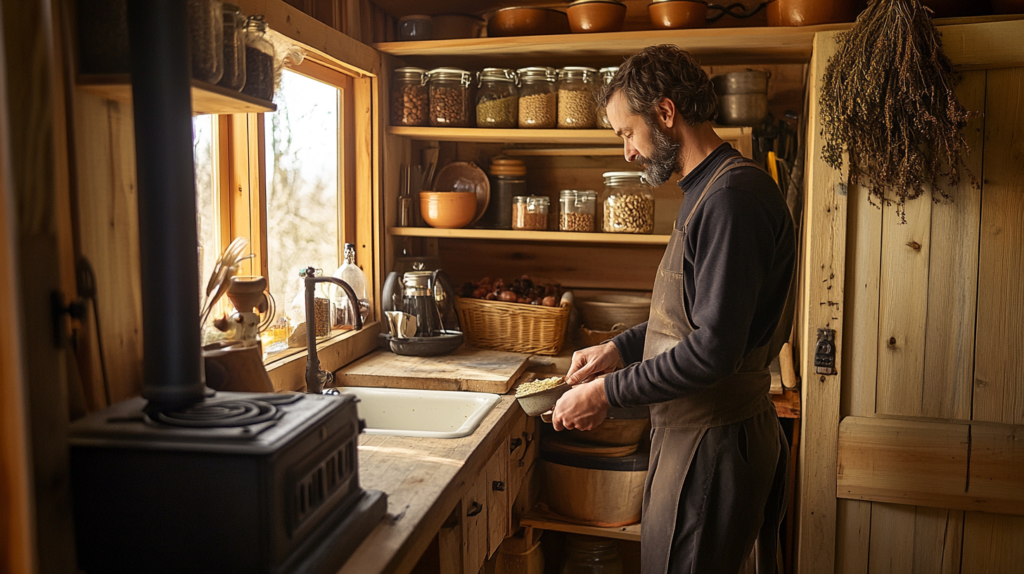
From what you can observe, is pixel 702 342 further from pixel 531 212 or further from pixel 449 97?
pixel 449 97

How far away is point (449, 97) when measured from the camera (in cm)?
268

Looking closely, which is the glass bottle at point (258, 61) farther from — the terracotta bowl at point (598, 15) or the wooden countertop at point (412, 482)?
the terracotta bowl at point (598, 15)

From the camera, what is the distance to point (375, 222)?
8.92 ft

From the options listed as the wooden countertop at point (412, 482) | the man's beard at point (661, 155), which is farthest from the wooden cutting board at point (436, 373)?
the man's beard at point (661, 155)

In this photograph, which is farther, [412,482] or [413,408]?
[413,408]

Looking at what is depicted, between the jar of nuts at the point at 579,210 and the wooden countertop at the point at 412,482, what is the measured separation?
36.0 inches

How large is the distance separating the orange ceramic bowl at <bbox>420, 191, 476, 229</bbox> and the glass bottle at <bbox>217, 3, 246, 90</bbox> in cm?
141

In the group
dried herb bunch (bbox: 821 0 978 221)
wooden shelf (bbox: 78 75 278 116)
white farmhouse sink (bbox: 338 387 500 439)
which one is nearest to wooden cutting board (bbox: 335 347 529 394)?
white farmhouse sink (bbox: 338 387 500 439)

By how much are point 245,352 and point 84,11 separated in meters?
0.63

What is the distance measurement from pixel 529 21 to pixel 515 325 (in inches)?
40.6

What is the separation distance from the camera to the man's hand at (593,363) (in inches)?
78.2

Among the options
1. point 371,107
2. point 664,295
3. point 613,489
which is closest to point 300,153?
point 371,107

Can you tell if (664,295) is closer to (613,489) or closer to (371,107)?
(613,489)

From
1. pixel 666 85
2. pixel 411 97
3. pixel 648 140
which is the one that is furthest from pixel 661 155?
pixel 411 97
